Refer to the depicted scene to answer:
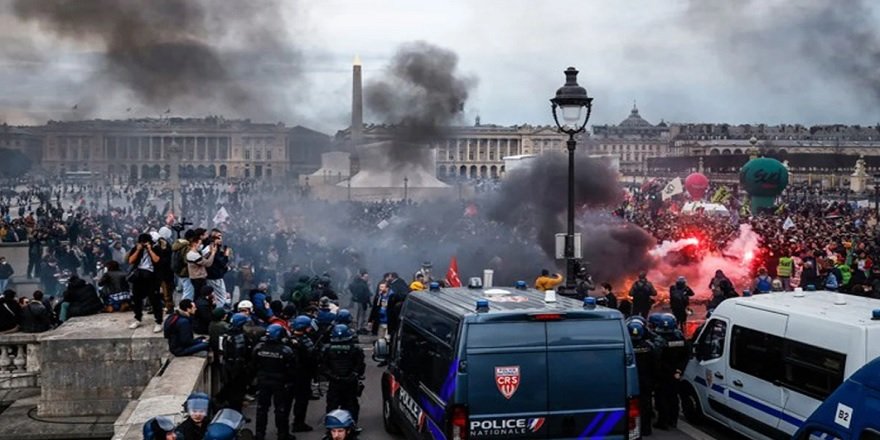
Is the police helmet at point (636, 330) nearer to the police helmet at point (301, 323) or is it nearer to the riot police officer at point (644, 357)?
the riot police officer at point (644, 357)

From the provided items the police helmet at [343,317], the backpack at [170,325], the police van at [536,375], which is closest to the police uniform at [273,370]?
the backpack at [170,325]

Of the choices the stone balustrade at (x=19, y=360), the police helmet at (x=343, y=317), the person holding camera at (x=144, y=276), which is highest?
the person holding camera at (x=144, y=276)

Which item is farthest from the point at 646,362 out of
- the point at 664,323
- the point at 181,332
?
the point at 181,332

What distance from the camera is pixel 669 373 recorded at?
913cm

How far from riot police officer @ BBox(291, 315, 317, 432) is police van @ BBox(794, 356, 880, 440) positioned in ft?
15.9

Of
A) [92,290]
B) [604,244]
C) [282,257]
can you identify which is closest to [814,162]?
[604,244]

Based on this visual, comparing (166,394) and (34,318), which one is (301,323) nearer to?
(166,394)

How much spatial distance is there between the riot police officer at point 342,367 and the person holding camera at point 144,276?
Answer: 2501mm

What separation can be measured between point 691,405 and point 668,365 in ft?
2.93

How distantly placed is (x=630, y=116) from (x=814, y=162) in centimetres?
10098

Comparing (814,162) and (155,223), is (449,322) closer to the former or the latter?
(155,223)

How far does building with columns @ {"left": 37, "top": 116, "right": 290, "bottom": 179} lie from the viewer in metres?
92.8

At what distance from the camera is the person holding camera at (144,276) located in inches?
380

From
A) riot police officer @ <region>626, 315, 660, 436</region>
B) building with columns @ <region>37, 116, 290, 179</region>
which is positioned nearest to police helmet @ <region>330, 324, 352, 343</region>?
riot police officer @ <region>626, 315, 660, 436</region>
